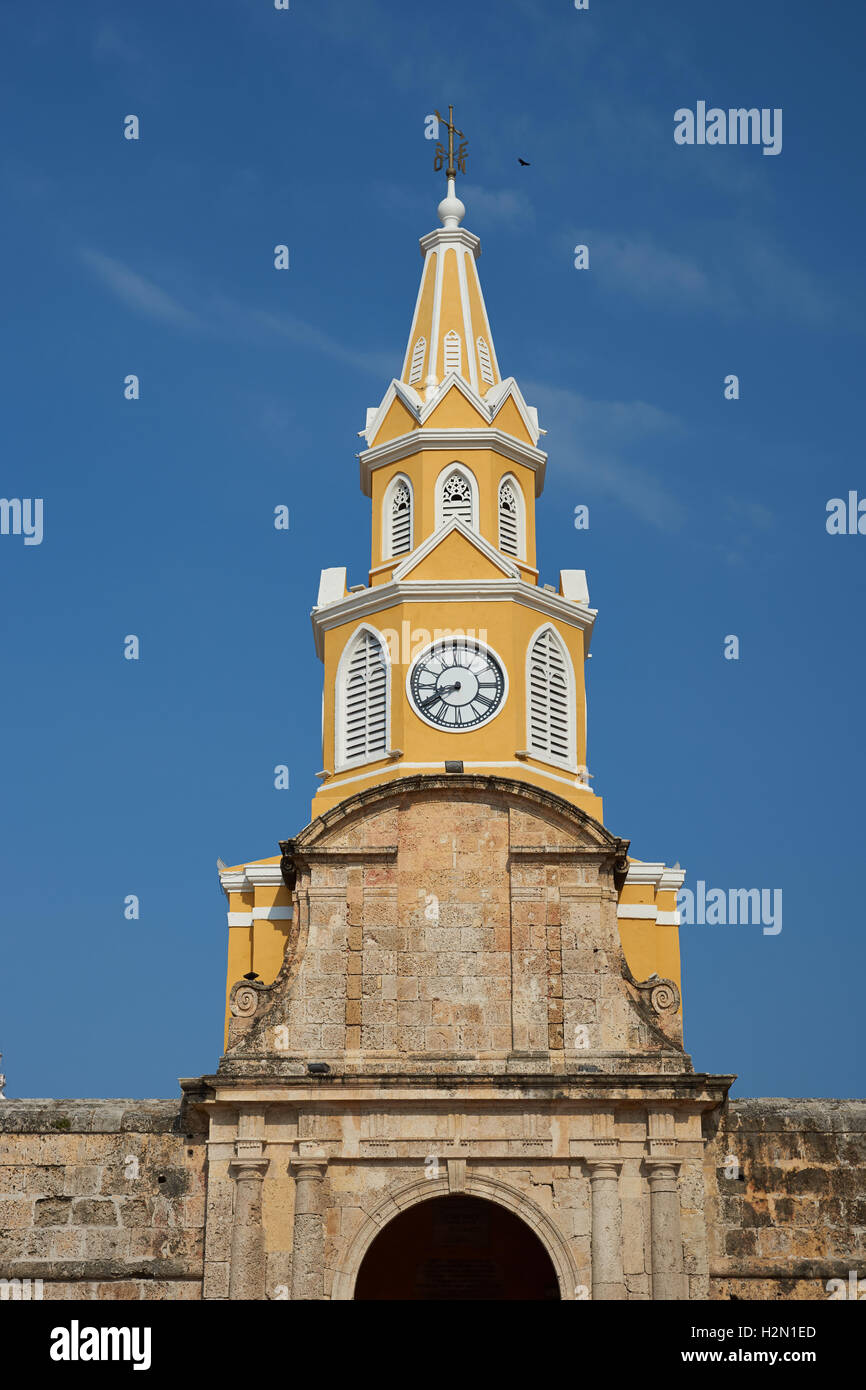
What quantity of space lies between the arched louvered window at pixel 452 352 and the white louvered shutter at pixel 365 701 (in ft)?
24.8

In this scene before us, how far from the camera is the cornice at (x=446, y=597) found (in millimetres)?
39375

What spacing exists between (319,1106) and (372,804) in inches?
202

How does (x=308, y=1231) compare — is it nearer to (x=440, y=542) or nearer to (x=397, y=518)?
(x=440, y=542)

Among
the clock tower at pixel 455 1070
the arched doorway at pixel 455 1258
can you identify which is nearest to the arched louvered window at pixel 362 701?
the clock tower at pixel 455 1070

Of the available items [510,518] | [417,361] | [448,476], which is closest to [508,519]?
[510,518]

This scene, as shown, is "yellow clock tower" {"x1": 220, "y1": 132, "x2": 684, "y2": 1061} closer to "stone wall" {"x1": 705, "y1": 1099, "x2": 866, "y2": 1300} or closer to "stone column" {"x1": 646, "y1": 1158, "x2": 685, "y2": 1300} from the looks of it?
"stone wall" {"x1": 705, "y1": 1099, "x2": 866, "y2": 1300}

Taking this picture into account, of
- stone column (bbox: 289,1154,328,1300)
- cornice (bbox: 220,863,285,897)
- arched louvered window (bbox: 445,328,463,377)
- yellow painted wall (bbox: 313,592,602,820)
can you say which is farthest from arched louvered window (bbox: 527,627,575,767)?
stone column (bbox: 289,1154,328,1300)

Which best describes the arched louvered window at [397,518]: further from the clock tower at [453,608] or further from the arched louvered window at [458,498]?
the arched louvered window at [458,498]

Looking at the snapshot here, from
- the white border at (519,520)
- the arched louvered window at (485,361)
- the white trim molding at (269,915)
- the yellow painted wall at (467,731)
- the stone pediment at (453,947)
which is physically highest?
the arched louvered window at (485,361)

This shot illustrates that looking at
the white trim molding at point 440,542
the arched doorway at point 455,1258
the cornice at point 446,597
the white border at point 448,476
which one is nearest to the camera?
the arched doorway at point 455,1258

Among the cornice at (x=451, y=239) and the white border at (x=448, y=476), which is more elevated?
the cornice at (x=451, y=239)

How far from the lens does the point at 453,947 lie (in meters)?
31.5

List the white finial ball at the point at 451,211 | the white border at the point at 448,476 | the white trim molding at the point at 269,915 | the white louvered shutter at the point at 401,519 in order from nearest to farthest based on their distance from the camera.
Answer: the white trim molding at the point at 269,915
the white border at the point at 448,476
the white louvered shutter at the point at 401,519
the white finial ball at the point at 451,211
